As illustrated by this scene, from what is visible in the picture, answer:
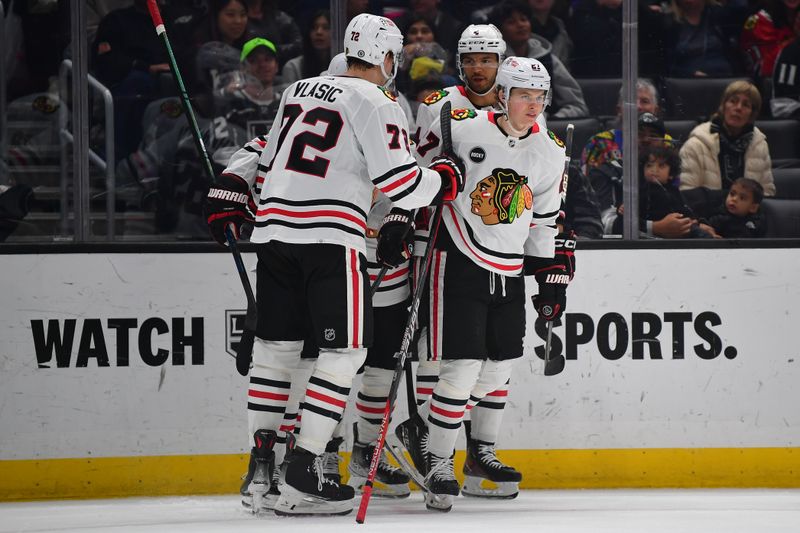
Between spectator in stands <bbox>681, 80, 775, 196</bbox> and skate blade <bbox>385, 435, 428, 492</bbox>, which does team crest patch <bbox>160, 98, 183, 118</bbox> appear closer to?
skate blade <bbox>385, 435, 428, 492</bbox>

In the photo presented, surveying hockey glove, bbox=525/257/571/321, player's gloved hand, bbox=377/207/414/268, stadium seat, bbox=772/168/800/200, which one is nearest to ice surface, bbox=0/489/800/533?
hockey glove, bbox=525/257/571/321

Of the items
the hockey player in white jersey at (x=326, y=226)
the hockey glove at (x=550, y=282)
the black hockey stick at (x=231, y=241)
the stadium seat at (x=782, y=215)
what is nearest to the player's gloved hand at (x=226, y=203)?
the black hockey stick at (x=231, y=241)

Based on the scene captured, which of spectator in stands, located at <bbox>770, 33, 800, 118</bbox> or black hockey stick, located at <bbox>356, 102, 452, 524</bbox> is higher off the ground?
spectator in stands, located at <bbox>770, 33, 800, 118</bbox>

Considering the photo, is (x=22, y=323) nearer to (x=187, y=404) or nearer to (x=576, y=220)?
(x=187, y=404)

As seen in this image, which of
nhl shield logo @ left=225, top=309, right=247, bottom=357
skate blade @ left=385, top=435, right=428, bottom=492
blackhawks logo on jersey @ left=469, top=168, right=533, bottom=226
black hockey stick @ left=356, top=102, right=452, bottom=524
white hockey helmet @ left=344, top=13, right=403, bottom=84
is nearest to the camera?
white hockey helmet @ left=344, top=13, right=403, bottom=84

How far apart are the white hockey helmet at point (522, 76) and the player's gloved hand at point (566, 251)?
0.48m

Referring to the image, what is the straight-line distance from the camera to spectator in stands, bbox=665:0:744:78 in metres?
4.41

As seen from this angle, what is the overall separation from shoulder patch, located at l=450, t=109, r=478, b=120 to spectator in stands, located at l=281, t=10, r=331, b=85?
709mm

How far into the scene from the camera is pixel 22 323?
412 centimetres

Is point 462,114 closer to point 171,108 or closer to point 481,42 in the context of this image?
point 481,42

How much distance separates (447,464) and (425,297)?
1.69 feet

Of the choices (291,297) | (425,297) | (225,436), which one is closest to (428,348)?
(425,297)

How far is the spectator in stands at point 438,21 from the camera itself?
14.2ft

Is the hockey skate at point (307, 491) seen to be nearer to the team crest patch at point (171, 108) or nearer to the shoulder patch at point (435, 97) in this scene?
the shoulder patch at point (435, 97)
